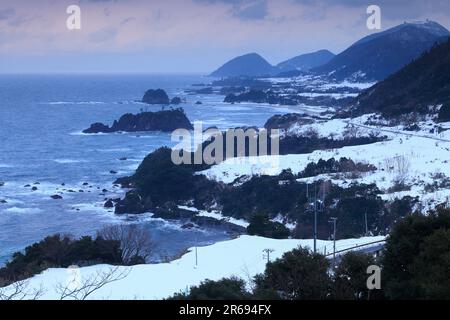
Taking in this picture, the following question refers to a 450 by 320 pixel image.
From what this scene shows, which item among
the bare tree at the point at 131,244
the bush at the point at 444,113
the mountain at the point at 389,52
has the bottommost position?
the bare tree at the point at 131,244

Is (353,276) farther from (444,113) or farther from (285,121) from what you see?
(285,121)

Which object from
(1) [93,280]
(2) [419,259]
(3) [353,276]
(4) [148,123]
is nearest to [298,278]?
(3) [353,276]

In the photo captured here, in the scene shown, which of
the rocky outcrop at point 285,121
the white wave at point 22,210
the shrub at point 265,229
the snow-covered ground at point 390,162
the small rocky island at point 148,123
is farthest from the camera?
the small rocky island at point 148,123

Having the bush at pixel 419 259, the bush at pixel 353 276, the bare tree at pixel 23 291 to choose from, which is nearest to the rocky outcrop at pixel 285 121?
the bare tree at pixel 23 291

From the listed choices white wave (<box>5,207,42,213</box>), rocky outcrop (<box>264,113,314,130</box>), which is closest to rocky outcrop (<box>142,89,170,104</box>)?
rocky outcrop (<box>264,113,314,130</box>)

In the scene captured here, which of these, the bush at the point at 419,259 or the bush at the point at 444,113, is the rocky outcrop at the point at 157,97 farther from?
the bush at the point at 419,259

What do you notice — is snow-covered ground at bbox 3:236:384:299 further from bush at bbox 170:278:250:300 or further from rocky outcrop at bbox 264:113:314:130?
rocky outcrop at bbox 264:113:314:130
